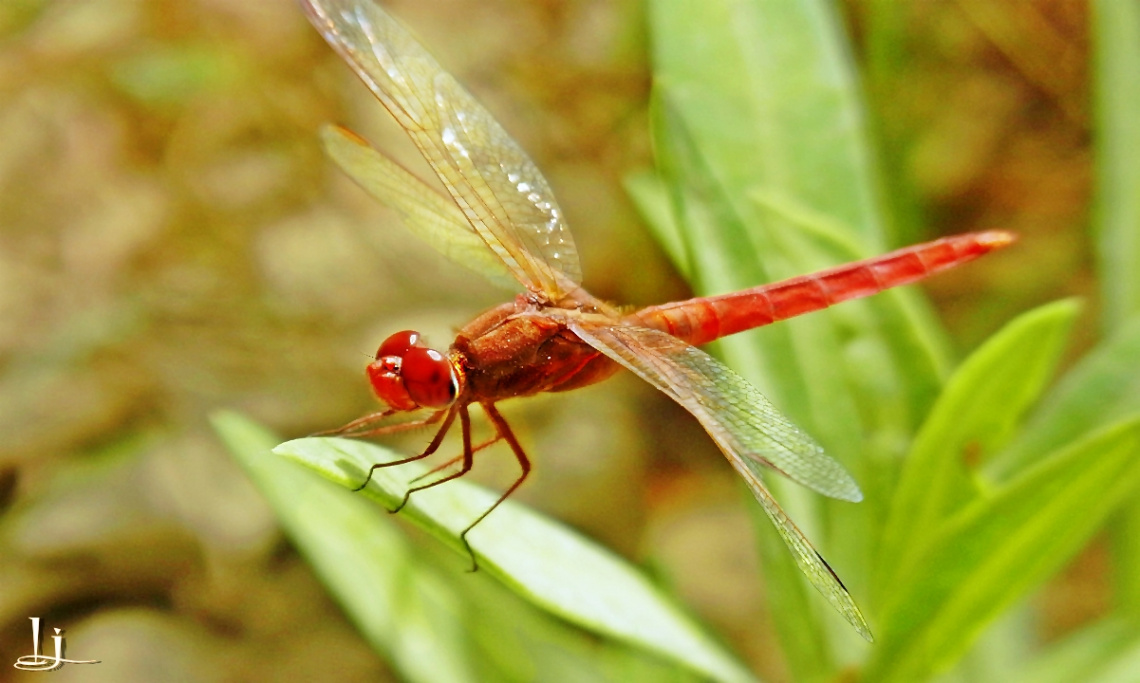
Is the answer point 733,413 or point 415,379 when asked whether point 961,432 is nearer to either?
point 733,413

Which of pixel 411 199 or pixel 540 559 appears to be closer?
pixel 540 559

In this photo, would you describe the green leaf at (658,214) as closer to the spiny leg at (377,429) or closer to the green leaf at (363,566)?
the spiny leg at (377,429)

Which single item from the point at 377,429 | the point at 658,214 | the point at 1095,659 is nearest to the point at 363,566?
the point at 377,429

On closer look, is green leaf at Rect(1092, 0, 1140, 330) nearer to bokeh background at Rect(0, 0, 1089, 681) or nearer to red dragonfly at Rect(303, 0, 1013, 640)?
red dragonfly at Rect(303, 0, 1013, 640)

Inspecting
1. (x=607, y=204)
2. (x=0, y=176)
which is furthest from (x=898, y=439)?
(x=0, y=176)

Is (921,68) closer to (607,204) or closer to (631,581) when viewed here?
(607,204)
